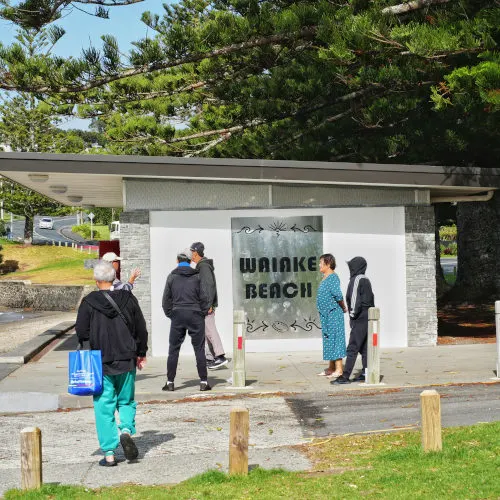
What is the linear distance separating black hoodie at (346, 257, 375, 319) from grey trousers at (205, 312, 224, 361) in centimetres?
245

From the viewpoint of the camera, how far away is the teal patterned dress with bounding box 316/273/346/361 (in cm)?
1304

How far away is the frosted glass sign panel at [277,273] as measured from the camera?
54.7 ft

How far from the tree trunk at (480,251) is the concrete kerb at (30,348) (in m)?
10.2

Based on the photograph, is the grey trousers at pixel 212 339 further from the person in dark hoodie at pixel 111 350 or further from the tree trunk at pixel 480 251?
the tree trunk at pixel 480 251

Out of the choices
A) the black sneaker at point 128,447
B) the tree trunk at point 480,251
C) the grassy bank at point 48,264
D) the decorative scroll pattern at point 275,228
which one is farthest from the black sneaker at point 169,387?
the grassy bank at point 48,264

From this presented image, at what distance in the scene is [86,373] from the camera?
27.0 ft

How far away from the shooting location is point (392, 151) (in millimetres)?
23094

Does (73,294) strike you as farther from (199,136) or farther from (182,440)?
(182,440)

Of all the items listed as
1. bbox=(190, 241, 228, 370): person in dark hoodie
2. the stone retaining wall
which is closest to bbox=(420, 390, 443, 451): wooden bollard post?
bbox=(190, 241, 228, 370): person in dark hoodie

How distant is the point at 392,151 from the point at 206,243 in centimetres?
803

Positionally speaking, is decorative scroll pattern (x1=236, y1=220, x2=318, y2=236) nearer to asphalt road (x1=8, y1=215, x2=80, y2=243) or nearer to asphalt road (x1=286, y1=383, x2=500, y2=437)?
asphalt road (x1=286, y1=383, x2=500, y2=437)

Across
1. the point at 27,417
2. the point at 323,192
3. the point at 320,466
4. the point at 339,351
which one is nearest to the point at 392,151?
the point at 323,192

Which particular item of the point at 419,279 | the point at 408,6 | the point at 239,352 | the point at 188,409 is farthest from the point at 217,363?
the point at 408,6

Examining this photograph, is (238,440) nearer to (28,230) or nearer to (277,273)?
(277,273)
